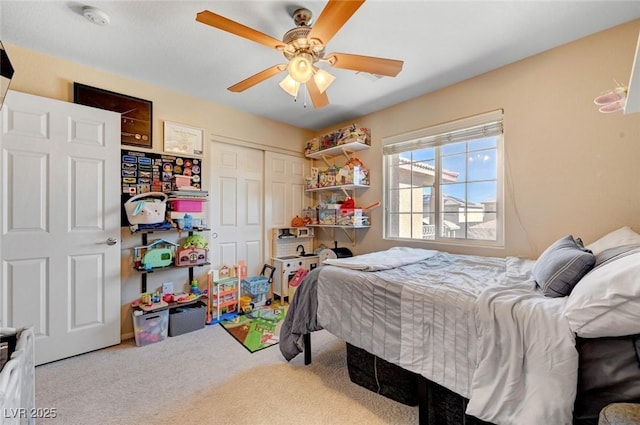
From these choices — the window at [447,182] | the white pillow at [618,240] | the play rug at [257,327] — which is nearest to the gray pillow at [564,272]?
the white pillow at [618,240]

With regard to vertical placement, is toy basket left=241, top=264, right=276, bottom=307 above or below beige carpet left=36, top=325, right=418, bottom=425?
above

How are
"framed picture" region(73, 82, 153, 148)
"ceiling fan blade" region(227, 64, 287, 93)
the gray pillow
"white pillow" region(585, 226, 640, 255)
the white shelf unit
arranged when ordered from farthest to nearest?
1. the white shelf unit
2. "framed picture" region(73, 82, 153, 148)
3. "ceiling fan blade" region(227, 64, 287, 93)
4. "white pillow" region(585, 226, 640, 255)
5. the gray pillow

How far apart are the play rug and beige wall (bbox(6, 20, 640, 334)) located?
3.37ft

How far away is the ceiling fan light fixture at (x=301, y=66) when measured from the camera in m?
1.64

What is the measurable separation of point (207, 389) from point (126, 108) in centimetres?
257

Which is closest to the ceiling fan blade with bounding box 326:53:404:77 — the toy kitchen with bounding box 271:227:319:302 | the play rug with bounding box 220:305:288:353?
the play rug with bounding box 220:305:288:353

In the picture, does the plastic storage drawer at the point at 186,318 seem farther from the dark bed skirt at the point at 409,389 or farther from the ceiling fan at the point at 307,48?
the ceiling fan at the point at 307,48

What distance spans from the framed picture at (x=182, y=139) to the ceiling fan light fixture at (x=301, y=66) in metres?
1.79

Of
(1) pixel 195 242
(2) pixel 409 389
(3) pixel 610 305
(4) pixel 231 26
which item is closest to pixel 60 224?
(1) pixel 195 242

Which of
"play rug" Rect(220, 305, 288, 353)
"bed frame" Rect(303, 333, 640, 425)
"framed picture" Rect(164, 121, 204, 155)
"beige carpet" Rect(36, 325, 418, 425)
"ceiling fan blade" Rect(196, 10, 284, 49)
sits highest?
"ceiling fan blade" Rect(196, 10, 284, 49)

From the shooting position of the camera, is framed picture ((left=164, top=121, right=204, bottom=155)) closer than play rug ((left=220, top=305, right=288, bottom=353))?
No

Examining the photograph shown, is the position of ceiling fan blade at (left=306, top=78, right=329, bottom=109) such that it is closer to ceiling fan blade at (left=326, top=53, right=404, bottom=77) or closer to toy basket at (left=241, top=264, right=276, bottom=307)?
ceiling fan blade at (left=326, top=53, right=404, bottom=77)

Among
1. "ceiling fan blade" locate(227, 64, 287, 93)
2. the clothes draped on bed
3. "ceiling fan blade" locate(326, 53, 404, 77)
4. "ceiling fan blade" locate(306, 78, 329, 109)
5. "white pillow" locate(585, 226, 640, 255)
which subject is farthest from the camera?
"ceiling fan blade" locate(306, 78, 329, 109)

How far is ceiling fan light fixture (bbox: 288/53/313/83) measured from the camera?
164 cm
